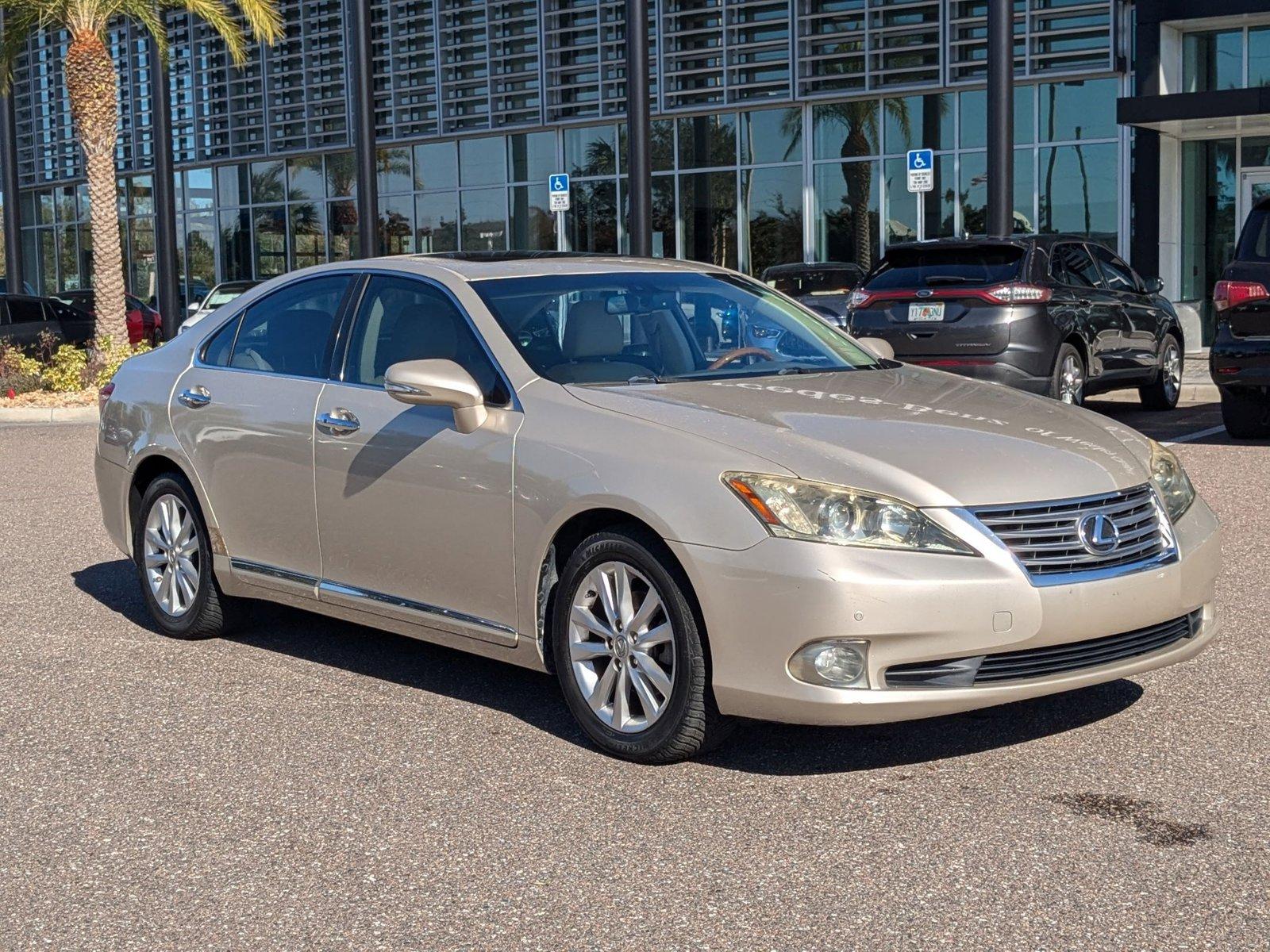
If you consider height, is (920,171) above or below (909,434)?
above

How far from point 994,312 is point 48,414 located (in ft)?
39.7

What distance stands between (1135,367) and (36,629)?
1132 centimetres

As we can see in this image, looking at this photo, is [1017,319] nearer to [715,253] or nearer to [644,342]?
[644,342]

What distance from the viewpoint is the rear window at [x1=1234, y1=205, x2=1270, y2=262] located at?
1239 centimetres

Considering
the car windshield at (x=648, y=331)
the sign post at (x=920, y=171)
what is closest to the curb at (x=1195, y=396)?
the sign post at (x=920, y=171)

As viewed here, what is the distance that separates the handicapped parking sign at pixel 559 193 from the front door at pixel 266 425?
18417 millimetres

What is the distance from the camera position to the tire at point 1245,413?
526 inches

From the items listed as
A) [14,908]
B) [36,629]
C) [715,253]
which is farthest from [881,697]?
[715,253]

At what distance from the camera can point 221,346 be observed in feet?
23.2

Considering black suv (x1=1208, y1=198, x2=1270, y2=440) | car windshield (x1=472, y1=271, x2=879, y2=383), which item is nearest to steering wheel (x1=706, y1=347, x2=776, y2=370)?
car windshield (x1=472, y1=271, x2=879, y2=383)

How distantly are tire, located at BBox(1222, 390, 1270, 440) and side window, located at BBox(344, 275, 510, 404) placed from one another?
8775 millimetres

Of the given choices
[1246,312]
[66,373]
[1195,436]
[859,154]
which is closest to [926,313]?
[1195,436]

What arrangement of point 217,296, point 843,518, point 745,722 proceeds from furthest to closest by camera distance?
point 217,296
point 745,722
point 843,518

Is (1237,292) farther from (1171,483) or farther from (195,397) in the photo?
(195,397)
